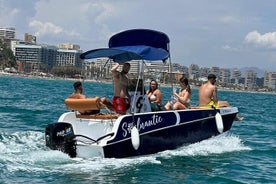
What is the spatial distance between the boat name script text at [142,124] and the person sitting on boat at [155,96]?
1.07 meters

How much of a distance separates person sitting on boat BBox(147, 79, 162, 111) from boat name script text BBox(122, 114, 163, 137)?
1.07m

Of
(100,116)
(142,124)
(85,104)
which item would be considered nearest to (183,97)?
(142,124)

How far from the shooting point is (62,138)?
1133 cm

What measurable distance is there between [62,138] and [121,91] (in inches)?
71.8

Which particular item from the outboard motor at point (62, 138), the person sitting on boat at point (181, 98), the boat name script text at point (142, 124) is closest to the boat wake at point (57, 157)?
the outboard motor at point (62, 138)

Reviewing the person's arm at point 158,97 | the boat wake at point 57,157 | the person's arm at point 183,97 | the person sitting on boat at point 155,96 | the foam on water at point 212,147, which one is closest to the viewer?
the boat wake at point 57,157

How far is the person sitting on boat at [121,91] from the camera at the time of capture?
12117 mm

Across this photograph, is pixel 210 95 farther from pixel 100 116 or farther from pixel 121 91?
pixel 100 116

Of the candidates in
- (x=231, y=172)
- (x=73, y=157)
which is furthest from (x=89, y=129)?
(x=231, y=172)

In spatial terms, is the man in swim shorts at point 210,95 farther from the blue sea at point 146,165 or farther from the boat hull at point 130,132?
the blue sea at point 146,165

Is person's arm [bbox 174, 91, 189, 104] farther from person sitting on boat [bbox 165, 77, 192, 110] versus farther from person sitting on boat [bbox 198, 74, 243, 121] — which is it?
person sitting on boat [bbox 198, 74, 243, 121]

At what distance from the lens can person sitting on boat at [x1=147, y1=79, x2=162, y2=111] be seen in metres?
13.4

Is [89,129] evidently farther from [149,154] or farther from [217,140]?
[217,140]

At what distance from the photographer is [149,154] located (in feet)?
40.1
